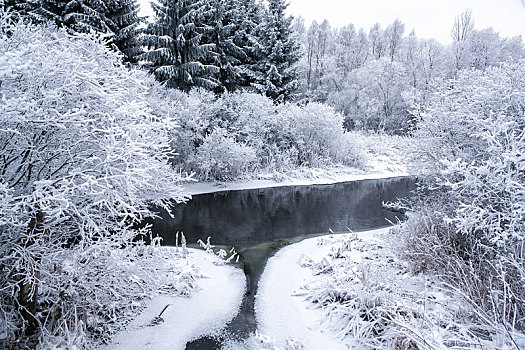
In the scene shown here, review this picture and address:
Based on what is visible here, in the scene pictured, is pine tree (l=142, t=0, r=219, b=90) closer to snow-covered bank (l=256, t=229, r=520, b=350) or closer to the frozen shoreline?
the frozen shoreline

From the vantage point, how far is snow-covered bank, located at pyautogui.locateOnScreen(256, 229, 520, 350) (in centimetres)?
335

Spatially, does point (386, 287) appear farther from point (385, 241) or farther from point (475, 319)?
point (385, 241)

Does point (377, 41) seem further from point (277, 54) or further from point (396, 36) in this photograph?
point (277, 54)

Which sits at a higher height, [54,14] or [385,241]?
[54,14]

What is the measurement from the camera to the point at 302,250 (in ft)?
23.7

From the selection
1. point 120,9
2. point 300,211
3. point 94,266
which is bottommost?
point 300,211

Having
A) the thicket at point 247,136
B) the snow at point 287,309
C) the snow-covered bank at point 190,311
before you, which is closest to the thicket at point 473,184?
the snow at point 287,309

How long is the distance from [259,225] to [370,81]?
25.5 m

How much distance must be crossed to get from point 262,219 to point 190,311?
18.9 feet

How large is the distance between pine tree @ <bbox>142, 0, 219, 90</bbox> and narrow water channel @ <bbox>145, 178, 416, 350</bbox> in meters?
9.31

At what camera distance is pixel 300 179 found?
16219 mm

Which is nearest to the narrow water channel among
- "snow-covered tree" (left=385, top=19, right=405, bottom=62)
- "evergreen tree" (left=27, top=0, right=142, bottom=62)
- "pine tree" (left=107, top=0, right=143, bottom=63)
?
"evergreen tree" (left=27, top=0, right=142, bottom=62)

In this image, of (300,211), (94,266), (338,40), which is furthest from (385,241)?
(338,40)

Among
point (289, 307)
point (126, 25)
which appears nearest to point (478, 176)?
point (289, 307)
